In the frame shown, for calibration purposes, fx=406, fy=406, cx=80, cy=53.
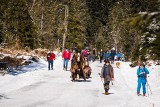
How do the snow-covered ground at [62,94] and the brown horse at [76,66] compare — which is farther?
the brown horse at [76,66]

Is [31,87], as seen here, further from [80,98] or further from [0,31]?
[0,31]

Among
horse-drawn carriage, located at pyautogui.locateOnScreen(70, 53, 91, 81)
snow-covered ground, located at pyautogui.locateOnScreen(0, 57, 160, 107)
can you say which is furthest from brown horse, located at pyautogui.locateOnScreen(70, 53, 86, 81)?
snow-covered ground, located at pyautogui.locateOnScreen(0, 57, 160, 107)

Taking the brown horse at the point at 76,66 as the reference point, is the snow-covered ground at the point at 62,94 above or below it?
below

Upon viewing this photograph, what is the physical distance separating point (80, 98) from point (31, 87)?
153 inches

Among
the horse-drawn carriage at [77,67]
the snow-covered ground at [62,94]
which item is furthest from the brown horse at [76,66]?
the snow-covered ground at [62,94]

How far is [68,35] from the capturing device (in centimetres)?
6906

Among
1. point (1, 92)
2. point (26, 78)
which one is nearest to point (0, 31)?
point (26, 78)

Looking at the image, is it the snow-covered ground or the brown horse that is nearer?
the snow-covered ground

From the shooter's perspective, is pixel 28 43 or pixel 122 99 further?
pixel 28 43

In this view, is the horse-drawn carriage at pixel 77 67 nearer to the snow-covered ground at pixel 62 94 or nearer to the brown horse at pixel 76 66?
the brown horse at pixel 76 66

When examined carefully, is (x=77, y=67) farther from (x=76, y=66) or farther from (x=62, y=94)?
(x=62, y=94)

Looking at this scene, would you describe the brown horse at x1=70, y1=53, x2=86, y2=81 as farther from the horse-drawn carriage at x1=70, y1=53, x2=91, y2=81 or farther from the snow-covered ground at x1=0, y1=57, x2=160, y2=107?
the snow-covered ground at x1=0, y1=57, x2=160, y2=107

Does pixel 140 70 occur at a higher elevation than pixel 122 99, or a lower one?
higher

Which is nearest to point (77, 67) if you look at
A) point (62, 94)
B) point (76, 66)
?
point (76, 66)
